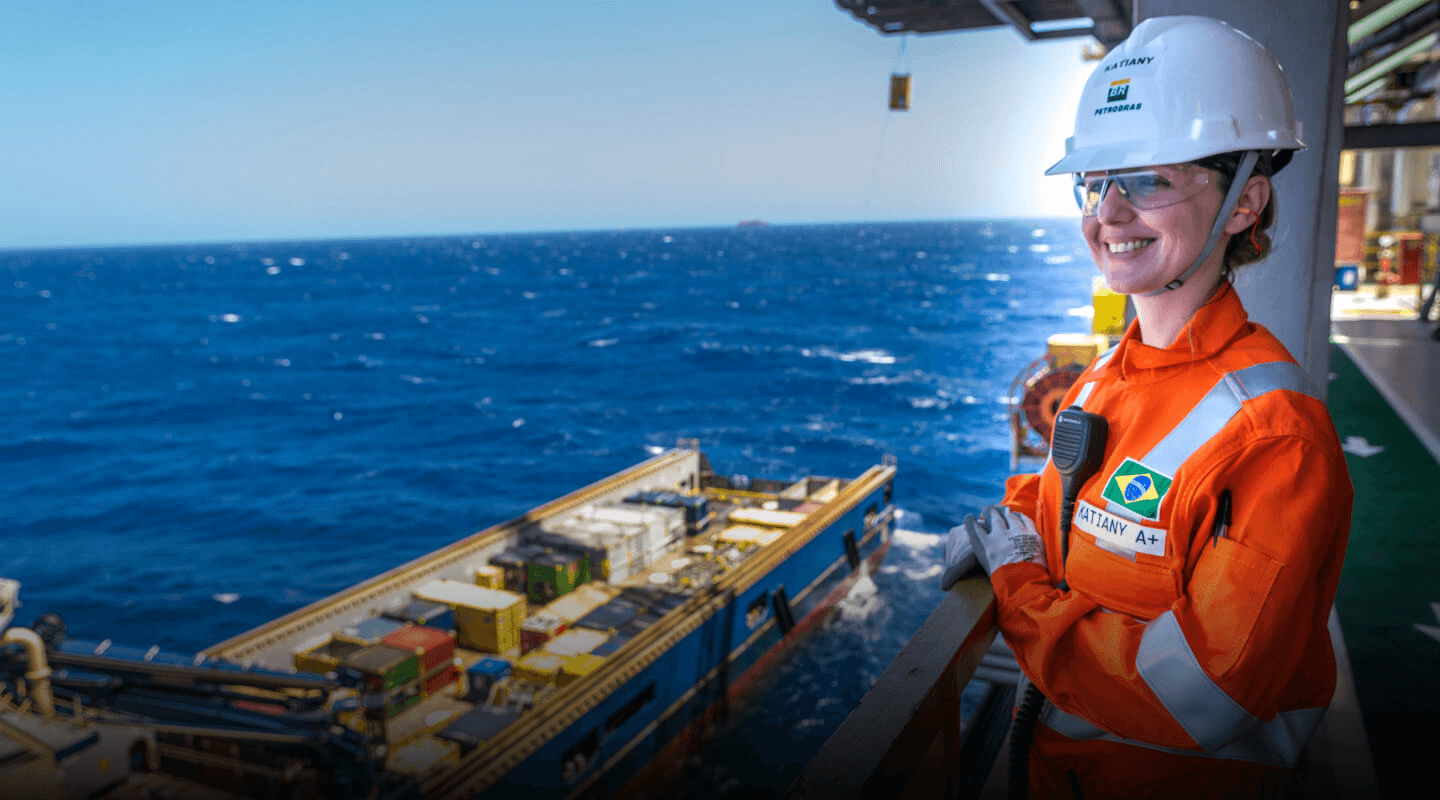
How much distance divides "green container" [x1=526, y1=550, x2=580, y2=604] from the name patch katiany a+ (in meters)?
24.5

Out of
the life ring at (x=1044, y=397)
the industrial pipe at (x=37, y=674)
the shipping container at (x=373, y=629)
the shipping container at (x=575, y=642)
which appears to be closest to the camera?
the industrial pipe at (x=37, y=674)

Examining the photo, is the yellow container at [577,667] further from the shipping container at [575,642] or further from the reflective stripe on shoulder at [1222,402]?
the reflective stripe on shoulder at [1222,402]

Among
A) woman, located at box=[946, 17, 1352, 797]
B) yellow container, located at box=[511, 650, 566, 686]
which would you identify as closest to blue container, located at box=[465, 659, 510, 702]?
yellow container, located at box=[511, 650, 566, 686]

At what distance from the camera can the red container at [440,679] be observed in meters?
20.9

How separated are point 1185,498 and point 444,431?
59541mm

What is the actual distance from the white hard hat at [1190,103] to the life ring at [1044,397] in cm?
2204

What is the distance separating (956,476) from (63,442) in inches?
2239

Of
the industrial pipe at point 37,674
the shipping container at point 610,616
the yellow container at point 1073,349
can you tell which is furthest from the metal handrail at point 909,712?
the yellow container at point 1073,349

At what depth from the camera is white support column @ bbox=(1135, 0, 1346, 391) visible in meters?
5.05

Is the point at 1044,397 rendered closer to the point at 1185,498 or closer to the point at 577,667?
the point at 577,667

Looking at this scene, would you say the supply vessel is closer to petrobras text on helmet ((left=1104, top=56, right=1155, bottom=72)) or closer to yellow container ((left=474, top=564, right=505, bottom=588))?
yellow container ((left=474, top=564, right=505, bottom=588))

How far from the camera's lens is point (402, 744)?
18.3 metres

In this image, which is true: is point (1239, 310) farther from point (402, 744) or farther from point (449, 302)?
point (449, 302)

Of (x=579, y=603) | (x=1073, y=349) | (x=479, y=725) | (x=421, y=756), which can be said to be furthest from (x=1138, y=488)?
(x=1073, y=349)
